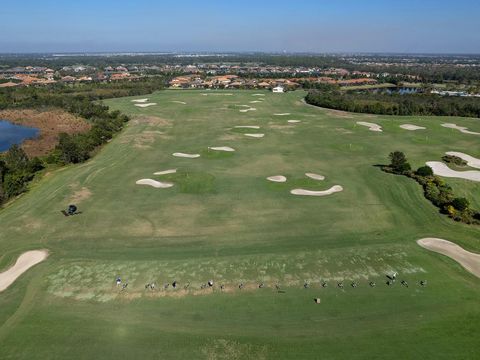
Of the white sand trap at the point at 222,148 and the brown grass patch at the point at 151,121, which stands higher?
the white sand trap at the point at 222,148

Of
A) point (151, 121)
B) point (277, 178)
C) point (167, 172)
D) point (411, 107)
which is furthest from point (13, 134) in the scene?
point (411, 107)

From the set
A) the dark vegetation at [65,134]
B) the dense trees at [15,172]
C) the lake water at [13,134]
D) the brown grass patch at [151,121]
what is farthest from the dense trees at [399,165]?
the lake water at [13,134]

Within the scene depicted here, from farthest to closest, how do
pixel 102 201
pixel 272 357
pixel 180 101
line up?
pixel 180 101 < pixel 102 201 < pixel 272 357

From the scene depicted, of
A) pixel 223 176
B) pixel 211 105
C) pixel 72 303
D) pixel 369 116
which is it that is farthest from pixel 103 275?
pixel 211 105

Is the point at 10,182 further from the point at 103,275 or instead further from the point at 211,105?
the point at 211,105

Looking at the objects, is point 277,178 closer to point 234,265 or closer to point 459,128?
point 234,265

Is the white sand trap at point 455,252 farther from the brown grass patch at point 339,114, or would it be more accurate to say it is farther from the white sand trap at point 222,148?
the brown grass patch at point 339,114
